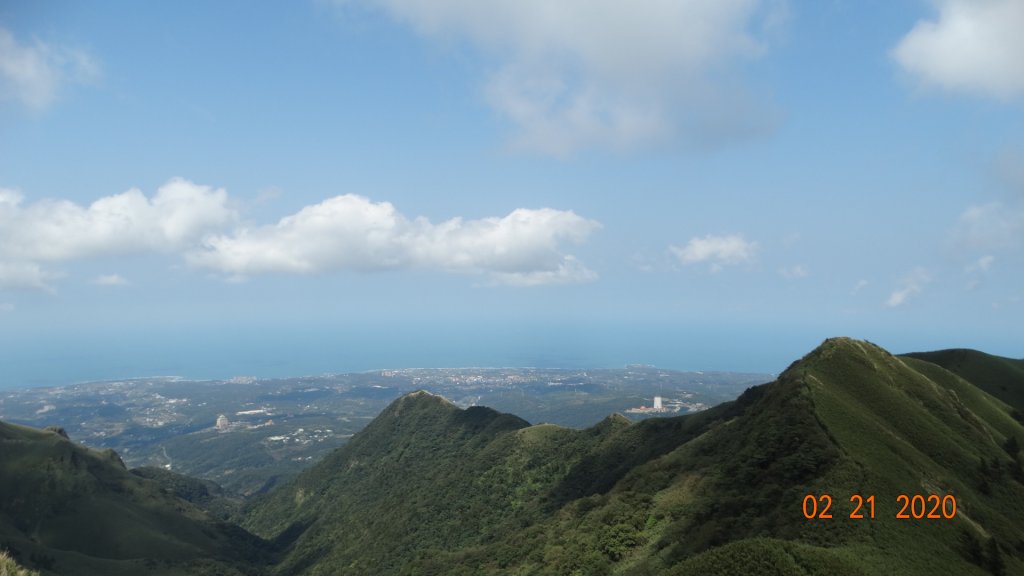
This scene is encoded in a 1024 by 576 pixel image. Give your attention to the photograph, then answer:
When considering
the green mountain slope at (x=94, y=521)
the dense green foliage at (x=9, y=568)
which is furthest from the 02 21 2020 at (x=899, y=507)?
the green mountain slope at (x=94, y=521)

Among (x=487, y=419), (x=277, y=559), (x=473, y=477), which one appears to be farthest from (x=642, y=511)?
(x=277, y=559)

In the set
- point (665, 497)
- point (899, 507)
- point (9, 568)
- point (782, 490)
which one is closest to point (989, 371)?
point (665, 497)

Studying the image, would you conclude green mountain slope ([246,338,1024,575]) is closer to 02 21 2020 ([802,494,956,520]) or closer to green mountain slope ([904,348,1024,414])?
02 21 2020 ([802,494,956,520])

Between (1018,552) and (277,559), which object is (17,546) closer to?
(277,559)

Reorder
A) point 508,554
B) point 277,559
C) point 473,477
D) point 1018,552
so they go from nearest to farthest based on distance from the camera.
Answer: point 1018,552 → point 508,554 → point 473,477 → point 277,559

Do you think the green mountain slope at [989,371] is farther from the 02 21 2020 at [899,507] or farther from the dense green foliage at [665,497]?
the 02 21 2020 at [899,507]

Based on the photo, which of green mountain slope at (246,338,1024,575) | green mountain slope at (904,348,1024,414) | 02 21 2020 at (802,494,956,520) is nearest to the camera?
green mountain slope at (246,338,1024,575)

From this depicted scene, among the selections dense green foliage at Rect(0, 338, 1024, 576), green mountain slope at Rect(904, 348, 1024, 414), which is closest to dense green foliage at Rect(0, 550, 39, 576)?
dense green foliage at Rect(0, 338, 1024, 576)
